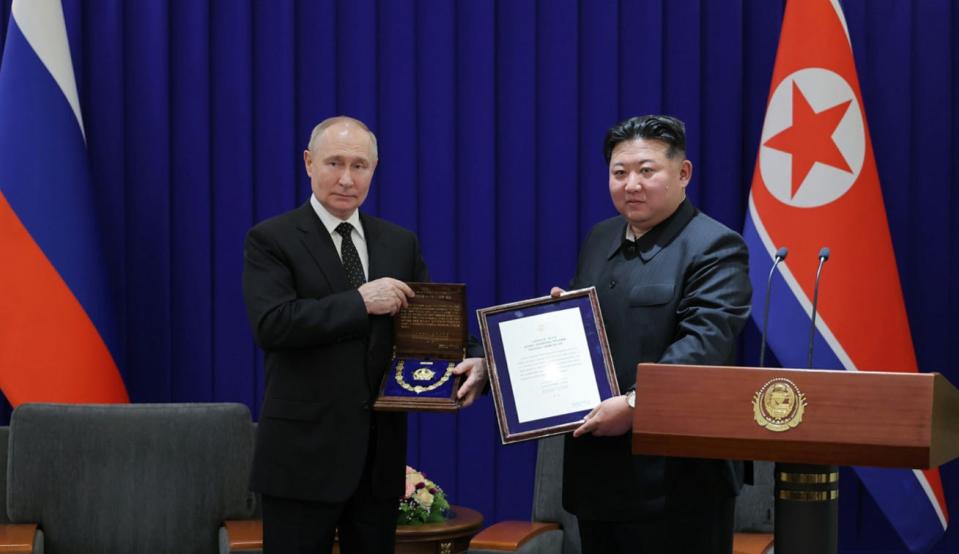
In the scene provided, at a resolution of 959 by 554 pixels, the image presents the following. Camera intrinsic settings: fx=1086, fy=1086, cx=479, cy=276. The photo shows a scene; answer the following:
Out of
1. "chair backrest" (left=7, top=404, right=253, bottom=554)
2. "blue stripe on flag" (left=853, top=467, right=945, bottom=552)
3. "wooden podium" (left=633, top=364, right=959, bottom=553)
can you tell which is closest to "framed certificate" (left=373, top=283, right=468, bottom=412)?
"wooden podium" (left=633, top=364, right=959, bottom=553)

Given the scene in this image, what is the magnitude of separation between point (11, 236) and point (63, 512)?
104 cm

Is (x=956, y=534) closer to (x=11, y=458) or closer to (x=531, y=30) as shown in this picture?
(x=531, y=30)

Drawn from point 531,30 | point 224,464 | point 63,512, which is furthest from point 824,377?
point 531,30

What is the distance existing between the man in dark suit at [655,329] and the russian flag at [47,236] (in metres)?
2.20

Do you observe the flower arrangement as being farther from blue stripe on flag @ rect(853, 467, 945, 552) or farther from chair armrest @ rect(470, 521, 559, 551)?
blue stripe on flag @ rect(853, 467, 945, 552)

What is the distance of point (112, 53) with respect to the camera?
173 inches

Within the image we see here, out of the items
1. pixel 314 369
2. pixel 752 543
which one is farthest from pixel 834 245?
pixel 314 369

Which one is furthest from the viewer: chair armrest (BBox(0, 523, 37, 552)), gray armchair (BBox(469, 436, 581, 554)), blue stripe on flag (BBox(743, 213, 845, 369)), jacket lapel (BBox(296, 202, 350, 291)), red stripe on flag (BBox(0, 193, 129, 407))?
blue stripe on flag (BBox(743, 213, 845, 369))

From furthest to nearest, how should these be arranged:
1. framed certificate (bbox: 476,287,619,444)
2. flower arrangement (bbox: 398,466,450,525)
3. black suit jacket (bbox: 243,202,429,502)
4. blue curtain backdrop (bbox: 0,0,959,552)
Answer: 1. blue curtain backdrop (bbox: 0,0,959,552)
2. flower arrangement (bbox: 398,466,450,525)
3. black suit jacket (bbox: 243,202,429,502)
4. framed certificate (bbox: 476,287,619,444)

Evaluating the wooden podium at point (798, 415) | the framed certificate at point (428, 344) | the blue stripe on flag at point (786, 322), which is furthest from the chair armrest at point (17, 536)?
the blue stripe on flag at point (786, 322)

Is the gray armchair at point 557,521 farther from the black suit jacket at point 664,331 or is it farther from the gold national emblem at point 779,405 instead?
the gold national emblem at point 779,405

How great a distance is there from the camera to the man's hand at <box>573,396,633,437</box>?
2.33m

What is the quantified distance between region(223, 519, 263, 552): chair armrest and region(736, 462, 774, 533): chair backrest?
5.01 feet

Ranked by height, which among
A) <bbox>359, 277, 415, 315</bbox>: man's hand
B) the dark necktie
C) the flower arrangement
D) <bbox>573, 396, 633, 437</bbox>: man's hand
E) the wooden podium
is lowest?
the flower arrangement
